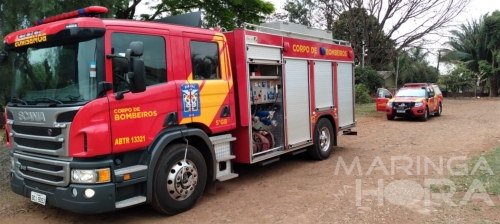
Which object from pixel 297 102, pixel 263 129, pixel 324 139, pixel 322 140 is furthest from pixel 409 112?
pixel 263 129

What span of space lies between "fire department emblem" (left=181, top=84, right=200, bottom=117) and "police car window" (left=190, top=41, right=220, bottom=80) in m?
0.21

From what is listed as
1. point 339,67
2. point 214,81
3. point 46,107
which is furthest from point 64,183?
point 339,67

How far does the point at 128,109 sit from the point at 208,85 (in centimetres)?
142

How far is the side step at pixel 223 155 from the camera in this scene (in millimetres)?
5945

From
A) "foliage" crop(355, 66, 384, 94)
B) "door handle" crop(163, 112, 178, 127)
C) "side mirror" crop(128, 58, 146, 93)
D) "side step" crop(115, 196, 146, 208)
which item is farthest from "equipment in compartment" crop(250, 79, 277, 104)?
"foliage" crop(355, 66, 384, 94)

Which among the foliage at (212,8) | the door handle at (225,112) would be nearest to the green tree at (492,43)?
the foliage at (212,8)

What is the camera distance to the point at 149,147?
16.1ft

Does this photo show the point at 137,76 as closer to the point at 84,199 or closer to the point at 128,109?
the point at 128,109

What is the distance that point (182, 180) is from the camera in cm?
523

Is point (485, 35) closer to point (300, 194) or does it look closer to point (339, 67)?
point (339, 67)

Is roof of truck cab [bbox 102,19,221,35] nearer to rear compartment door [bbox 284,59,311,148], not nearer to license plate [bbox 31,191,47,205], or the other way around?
rear compartment door [bbox 284,59,311,148]

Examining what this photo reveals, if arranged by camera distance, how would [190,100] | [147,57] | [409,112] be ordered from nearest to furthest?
[147,57] → [190,100] → [409,112]

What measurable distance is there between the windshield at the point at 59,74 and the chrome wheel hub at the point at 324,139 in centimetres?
559

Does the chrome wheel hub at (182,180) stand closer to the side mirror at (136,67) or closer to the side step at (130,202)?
the side step at (130,202)
